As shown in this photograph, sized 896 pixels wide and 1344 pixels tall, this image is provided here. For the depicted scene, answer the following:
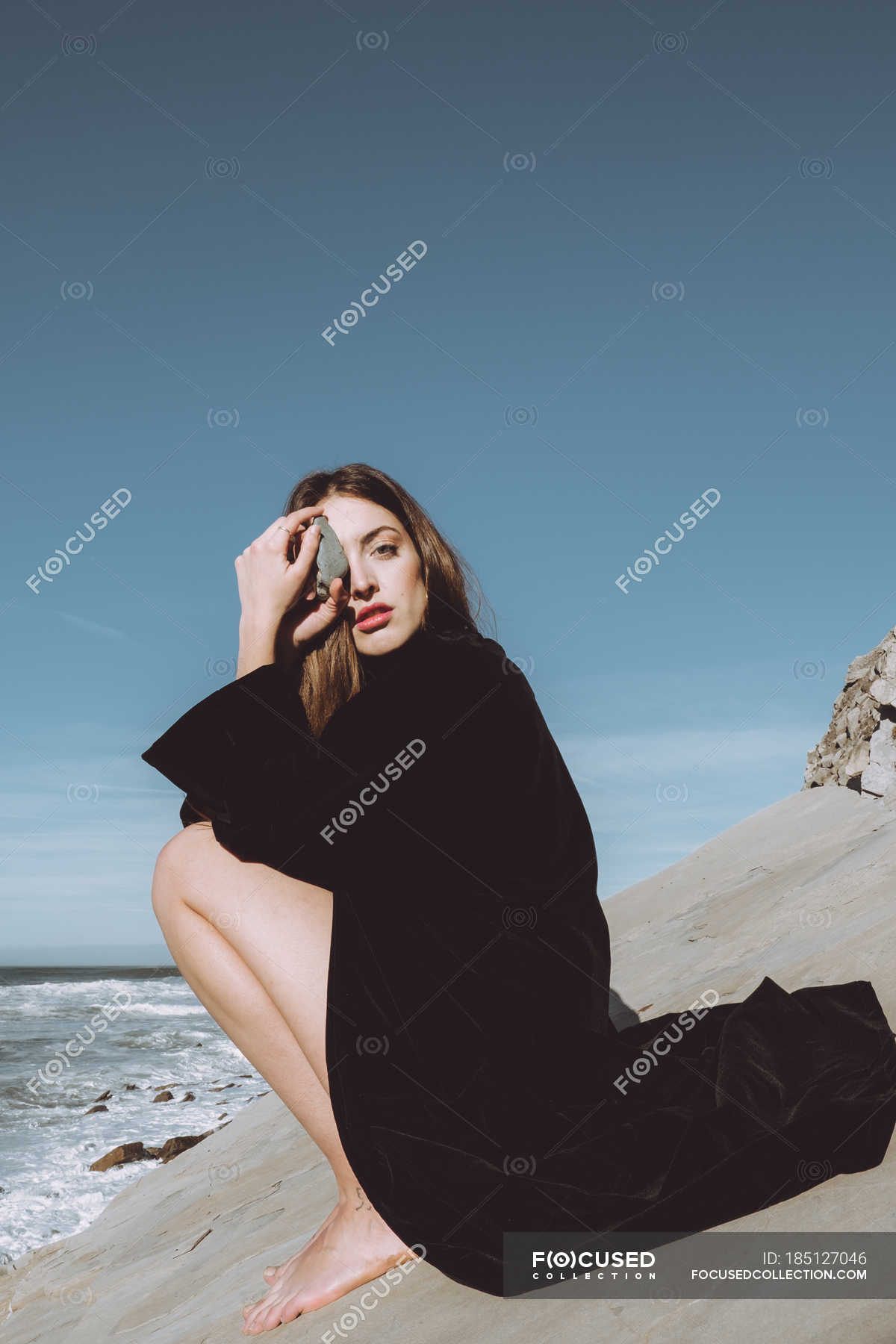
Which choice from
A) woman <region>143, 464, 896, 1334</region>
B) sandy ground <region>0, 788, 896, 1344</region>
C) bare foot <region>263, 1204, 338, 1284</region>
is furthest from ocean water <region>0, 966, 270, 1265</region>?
woman <region>143, 464, 896, 1334</region>

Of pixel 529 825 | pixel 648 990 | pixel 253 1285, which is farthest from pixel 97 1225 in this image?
pixel 529 825

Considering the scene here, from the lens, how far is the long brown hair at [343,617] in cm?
265

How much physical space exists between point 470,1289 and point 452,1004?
23.0 inches

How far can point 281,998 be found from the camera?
203cm

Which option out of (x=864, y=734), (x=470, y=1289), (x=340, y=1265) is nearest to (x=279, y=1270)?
(x=340, y=1265)

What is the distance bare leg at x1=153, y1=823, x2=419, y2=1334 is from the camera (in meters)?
1.98

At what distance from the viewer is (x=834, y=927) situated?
3.66m

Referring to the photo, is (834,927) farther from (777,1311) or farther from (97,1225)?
(97,1225)

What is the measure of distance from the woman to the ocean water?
346 cm

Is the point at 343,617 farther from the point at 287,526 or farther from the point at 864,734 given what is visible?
the point at 864,734

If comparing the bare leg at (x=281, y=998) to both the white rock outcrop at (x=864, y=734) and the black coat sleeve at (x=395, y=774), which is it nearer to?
the black coat sleeve at (x=395, y=774)

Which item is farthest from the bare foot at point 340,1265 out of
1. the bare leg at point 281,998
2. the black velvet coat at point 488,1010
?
the black velvet coat at point 488,1010

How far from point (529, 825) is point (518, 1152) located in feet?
2.32

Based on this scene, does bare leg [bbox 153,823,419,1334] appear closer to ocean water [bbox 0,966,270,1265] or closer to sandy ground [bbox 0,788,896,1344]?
sandy ground [bbox 0,788,896,1344]
